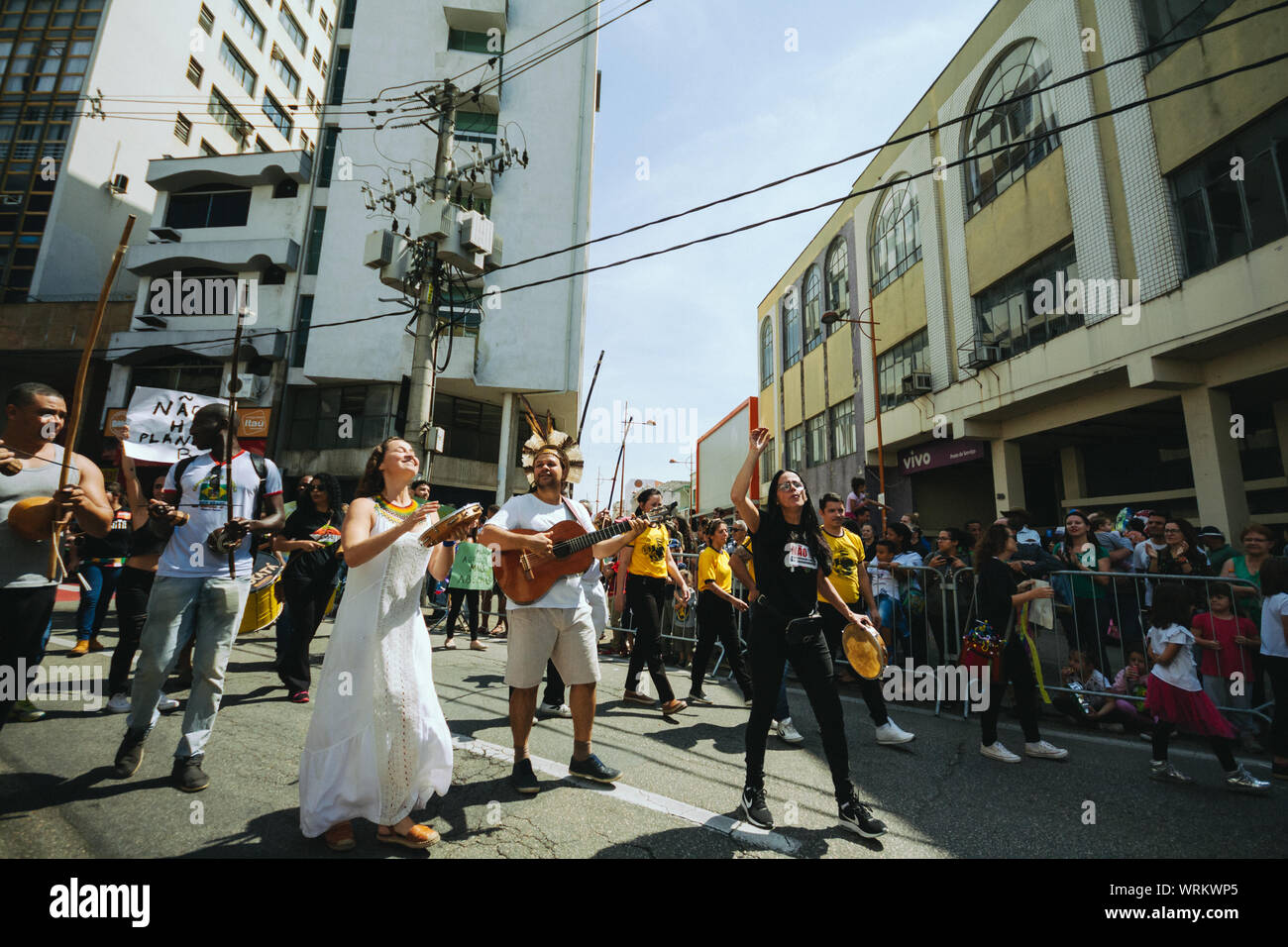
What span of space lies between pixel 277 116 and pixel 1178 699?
141 feet

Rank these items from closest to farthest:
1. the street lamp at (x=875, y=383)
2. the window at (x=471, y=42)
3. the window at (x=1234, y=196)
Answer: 1. the window at (x=1234, y=196)
2. the street lamp at (x=875, y=383)
3. the window at (x=471, y=42)

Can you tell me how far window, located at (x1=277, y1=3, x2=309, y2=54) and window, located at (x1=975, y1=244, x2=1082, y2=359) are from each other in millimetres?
38522

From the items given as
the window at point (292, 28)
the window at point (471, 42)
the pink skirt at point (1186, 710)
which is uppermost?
the window at point (292, 28)

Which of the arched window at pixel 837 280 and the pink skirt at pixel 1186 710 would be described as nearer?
the pink skirt at pixel 1186 710

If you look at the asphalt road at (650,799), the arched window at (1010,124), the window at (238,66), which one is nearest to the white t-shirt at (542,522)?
the asphalt road at (650,799)

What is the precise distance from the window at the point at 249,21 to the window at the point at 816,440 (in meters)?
34.4

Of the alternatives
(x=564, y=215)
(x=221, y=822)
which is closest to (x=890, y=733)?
(x=221, y=822)

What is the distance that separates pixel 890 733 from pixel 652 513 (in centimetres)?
284

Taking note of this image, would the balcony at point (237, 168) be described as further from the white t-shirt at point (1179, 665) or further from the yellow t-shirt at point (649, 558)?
the white t-shirt at point (1179, 665)

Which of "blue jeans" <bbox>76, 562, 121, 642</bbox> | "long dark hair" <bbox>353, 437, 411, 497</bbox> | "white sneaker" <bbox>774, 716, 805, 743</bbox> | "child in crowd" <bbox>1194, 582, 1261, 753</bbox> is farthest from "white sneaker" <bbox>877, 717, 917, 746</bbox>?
"blue jeans" <bbox>76, 562, 121, 642</bbox>

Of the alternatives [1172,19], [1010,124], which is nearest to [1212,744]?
[1172,19]

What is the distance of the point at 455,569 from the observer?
28.8 ft

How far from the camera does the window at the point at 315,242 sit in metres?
22.8

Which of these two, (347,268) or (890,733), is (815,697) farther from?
(347,268)
